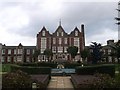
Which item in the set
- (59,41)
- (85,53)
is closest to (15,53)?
(59,41)

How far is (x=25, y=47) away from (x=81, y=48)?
63.2 ft

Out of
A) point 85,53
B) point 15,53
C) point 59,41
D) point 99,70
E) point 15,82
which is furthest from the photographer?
point 15,53

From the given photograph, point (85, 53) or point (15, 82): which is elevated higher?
point (85, 53)

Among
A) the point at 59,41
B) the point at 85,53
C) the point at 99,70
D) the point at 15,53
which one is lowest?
the point at 99,70

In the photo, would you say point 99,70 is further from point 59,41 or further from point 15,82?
point 59,41

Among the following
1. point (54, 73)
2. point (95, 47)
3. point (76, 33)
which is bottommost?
point (54, 73)

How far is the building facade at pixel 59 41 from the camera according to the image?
8250cm

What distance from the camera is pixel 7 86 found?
14.0 m

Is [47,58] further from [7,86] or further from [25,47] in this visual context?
[7,86]

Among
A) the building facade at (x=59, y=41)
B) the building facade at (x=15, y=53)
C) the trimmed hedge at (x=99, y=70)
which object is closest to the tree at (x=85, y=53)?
the building facade at (x=59, y=41)

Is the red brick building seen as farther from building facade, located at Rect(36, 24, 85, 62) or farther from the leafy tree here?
the leafy tree

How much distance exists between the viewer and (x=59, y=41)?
83312 millimetres

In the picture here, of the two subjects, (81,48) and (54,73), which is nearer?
(54,73)

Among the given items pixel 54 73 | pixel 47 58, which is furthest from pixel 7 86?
pixel 47 58
